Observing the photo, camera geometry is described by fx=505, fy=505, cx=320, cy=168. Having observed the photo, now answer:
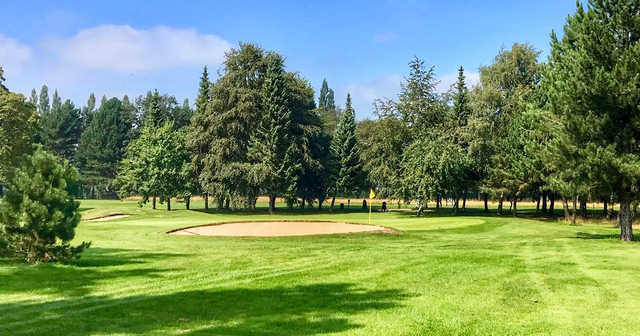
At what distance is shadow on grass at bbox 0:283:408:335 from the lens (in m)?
8.48

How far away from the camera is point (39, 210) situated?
14.9m

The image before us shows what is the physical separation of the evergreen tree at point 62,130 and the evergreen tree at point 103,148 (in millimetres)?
10380

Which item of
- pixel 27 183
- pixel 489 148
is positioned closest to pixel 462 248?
pixel 27 183

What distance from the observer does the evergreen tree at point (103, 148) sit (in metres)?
104

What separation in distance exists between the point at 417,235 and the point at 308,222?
11538 mm

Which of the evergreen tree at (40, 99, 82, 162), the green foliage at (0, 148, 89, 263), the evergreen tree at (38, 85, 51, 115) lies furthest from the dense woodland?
the evergreen tree at (38, 85, 51, 115)

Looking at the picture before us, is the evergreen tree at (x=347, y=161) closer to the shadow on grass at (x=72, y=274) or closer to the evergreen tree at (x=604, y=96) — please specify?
the evergreen tree at (x=604, y=96)

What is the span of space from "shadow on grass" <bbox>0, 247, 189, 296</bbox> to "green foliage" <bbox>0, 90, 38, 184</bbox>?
133ft

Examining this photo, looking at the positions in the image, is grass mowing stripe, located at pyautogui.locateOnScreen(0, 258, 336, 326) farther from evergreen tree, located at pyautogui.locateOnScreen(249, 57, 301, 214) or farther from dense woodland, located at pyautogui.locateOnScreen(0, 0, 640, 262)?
evergreen tree, located at pyautogui.locateOnScreen(249, 57, 301, 214)

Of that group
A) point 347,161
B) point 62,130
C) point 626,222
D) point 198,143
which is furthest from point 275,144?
point 62,130

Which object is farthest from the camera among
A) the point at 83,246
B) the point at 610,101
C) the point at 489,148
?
the point at 489,148

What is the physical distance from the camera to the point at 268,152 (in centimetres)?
5300

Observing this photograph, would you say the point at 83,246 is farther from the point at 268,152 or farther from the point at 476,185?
the point at 476,185

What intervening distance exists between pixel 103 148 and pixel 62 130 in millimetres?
24194
